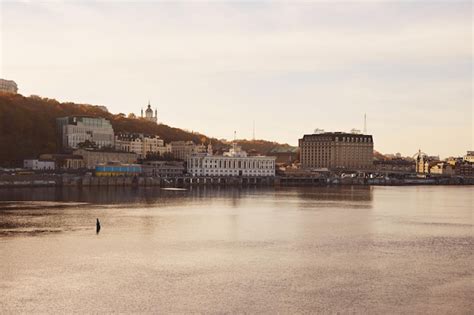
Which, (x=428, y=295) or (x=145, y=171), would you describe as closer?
(x=428, y=295)

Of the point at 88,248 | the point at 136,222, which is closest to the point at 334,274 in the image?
the point at 88,248

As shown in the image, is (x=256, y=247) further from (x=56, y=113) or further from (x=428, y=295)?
(x=56, y=113)

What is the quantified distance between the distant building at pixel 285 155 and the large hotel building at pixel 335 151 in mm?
12582

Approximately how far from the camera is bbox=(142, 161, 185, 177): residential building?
354ft

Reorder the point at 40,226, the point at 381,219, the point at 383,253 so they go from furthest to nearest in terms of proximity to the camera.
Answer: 1. the point at 381,219
2. the point at 40,226
3. the point at 383,253

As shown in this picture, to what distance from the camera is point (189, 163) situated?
11838 centimetres

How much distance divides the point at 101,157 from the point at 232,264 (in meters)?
80.2

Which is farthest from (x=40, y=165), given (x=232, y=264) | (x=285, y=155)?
(x=285, y=155)

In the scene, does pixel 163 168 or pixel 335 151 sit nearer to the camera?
pixel 163 168

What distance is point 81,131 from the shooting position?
110500 millimetres

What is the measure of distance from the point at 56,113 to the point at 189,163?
24873mm

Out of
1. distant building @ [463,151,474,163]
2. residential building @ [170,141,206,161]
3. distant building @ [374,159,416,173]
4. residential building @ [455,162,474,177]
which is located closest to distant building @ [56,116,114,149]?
residential building @ [170,141,206,161]

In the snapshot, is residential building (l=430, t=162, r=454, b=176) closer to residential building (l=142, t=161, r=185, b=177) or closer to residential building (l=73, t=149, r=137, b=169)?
residential building (l=142, t=161, r=185, b=177)

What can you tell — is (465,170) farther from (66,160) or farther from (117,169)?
(66,160)
